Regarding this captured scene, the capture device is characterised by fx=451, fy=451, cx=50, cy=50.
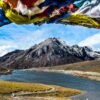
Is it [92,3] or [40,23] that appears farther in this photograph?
[40,23]

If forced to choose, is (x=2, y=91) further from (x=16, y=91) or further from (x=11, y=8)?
(x=11, y=8)

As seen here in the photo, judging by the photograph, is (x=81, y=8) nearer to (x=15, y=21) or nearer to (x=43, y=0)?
(x=43, y=0)

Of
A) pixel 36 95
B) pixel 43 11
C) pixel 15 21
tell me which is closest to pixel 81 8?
pixel 43 11

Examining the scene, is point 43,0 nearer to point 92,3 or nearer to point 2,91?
point 92,3

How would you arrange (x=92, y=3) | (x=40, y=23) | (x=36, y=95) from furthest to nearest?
(x=36, y=95) → (x=40, y=23) → (x=92, y=3)

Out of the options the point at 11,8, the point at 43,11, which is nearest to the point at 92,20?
the point at 43,11

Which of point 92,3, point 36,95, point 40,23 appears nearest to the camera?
point 92,3

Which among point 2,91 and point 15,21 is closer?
point 15,21

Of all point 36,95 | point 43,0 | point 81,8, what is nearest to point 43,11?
point 43,0
